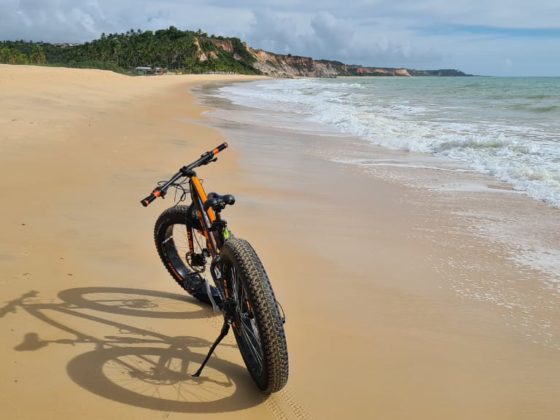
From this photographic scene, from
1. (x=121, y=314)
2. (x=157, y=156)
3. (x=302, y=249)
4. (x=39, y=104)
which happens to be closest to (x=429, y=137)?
(x=157, y=156)

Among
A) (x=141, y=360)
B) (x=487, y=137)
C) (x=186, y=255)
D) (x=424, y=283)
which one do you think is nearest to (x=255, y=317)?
(x=141, y=360)

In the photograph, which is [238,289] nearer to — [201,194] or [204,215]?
[204,215]

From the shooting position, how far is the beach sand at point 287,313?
269 cm

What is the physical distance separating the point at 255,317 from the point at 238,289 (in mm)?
318

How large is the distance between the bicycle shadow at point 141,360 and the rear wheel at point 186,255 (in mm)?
184

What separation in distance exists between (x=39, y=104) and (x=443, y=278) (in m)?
13.6

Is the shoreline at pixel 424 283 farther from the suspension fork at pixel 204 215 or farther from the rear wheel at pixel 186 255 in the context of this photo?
the suspension fork at pixel 204 215

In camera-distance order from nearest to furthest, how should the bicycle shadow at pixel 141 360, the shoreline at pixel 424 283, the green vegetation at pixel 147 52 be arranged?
the bicycle shadow at pixel 141 360 → the shoreline at pixel 424 283 → the green vegetation at pixel 147 52

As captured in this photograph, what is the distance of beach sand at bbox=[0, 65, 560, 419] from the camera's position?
8.83ft

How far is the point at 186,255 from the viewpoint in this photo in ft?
12.3

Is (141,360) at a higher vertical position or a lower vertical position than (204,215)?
lower

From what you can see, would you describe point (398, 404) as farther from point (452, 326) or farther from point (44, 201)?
point (44, 201)

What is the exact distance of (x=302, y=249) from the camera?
16.2 feet

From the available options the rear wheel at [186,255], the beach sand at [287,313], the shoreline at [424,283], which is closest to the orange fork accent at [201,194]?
the rear wheel at [186,255]
